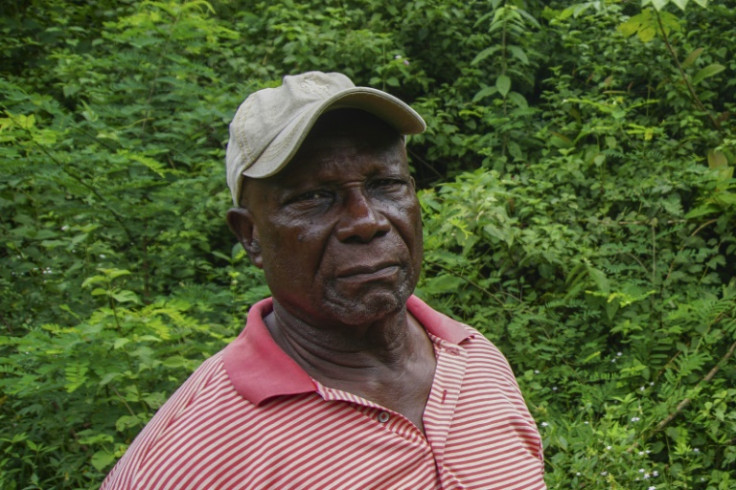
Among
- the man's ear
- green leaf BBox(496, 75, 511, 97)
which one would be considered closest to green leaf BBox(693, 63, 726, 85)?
green leaf BBox(496, 75, 511, 97)

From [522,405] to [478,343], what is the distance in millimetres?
183

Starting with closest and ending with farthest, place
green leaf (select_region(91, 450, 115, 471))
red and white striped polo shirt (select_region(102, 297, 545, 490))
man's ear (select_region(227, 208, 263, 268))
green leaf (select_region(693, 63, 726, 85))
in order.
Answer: red and white striped polo shirt (select_region(102, 297, 545, 490))
man's ear (select_region(227, 208, 263, 268))
green leaf (select_region(91, 450, 115, 471))
green leaf (select_region(693, 63, 726, 85))

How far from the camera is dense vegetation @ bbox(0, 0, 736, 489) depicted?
9.66ft

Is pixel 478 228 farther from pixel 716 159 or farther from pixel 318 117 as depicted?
pixel 318 117

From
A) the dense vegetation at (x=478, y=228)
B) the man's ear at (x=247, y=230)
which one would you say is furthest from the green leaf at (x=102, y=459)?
the man's ear at (x=247, y=230)

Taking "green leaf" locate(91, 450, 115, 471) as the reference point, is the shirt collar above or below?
above

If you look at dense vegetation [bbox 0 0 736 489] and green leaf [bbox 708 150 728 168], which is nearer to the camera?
dense vegetation [bbox 0 0 736 489]

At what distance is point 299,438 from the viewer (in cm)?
144

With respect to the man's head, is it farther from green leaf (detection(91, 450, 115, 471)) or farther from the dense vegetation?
green leaf (detection(91, 450, 115, 471))

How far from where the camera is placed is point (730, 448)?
302 centimetres

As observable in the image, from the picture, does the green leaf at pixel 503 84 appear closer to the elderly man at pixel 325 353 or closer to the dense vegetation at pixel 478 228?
the dense vegetation at pixel 478 228

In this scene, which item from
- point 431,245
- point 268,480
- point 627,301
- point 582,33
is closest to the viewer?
point 268,480

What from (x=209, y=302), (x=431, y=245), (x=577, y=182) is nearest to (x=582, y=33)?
(x=577, y=182)

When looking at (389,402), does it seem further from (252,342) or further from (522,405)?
(522,405)
